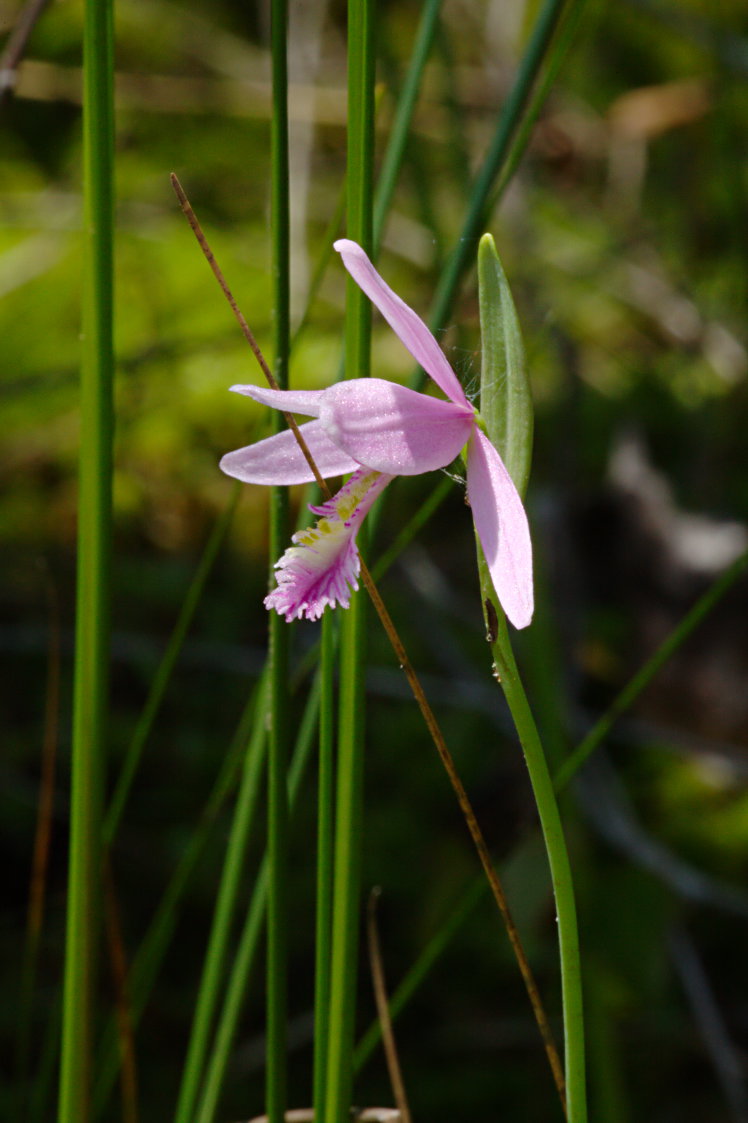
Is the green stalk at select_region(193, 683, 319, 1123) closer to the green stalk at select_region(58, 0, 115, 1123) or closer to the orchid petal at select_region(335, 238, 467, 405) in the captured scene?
the green stalk at select_region(58, 0, 115, 1123)

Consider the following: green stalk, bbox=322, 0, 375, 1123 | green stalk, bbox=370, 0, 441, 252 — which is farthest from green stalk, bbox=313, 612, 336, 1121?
green stalk, bbox=370, 0, 441, 252

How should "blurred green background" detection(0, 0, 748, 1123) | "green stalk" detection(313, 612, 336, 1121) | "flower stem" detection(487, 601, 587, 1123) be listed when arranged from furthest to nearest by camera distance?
"blurred green background" detection(0, 0, 748, 1123) → "green stalk" detection(313, 612, 336, 1121) → "flower stem" detection(487, 601, 587, 1123)

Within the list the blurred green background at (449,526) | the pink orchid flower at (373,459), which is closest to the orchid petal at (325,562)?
the pink orchid flower at (373,459)

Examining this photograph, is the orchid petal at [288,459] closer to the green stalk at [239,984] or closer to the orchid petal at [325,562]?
the orchid petal at [325,562]

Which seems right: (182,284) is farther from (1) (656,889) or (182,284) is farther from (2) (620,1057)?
(2) (620,1057)

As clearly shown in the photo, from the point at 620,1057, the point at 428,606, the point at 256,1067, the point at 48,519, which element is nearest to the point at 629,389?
the point at 428,606
